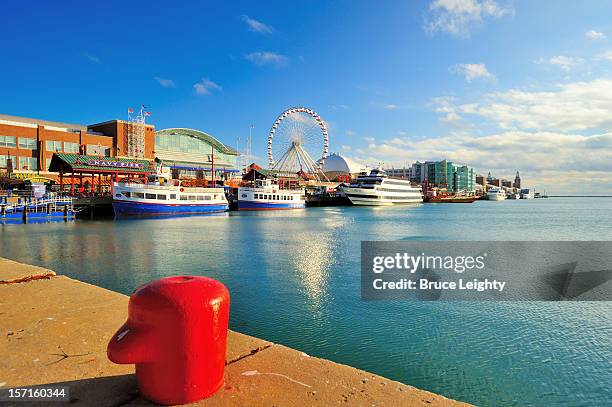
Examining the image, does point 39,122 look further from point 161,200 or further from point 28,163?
point 161,200

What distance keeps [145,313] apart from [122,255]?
65.5 feet

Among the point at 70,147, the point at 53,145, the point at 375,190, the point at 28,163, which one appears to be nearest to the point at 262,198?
the point at 375,190

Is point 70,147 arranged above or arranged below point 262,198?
above

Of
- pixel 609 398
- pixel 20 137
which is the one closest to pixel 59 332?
pixel 609 398

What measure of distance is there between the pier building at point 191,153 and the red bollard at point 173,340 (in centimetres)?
9872

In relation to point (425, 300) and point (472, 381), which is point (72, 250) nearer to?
point (425, 300)

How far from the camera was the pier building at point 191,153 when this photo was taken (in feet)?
332

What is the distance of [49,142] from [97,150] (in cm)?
848

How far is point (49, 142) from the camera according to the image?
73.2 m

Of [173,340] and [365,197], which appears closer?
[173,340]

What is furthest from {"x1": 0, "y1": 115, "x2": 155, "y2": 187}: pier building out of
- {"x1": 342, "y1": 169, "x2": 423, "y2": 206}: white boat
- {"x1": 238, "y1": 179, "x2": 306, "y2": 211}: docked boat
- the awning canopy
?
A: {"x1": 342, "y1": 169, "x2": 423, "y2": 206}: white boat

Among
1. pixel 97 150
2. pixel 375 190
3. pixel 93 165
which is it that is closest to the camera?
pixel 93 165

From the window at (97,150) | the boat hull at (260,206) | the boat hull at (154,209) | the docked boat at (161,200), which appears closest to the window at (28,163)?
the window at (97,150)

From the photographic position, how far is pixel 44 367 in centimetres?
422
